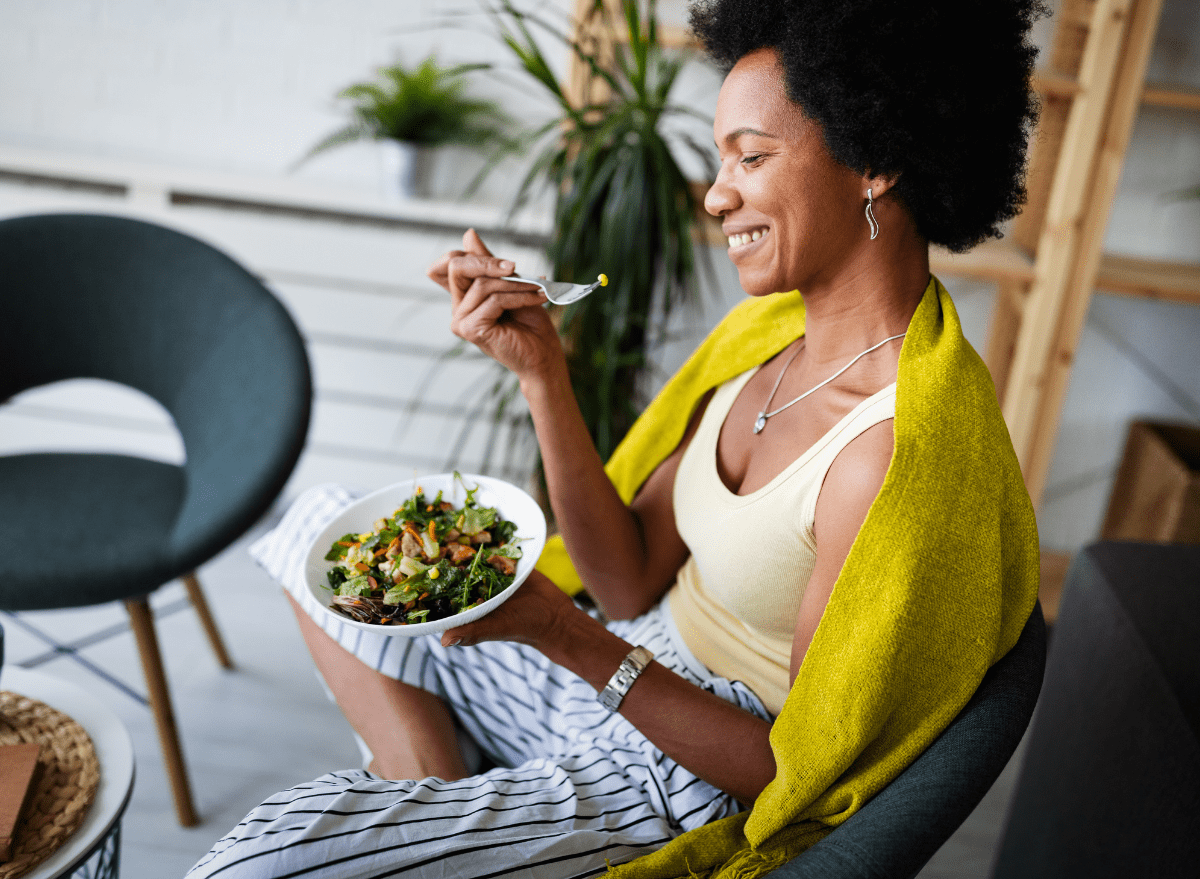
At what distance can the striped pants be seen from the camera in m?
0.79

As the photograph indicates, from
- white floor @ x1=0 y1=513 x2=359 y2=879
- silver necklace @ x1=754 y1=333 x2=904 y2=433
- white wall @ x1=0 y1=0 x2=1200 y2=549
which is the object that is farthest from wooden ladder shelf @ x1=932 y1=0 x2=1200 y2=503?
white floor @ x1=0 y1=513 x2=359 y2=879

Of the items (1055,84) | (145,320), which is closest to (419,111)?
(145,320)

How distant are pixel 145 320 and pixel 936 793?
164 cm

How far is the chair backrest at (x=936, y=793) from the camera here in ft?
2.33

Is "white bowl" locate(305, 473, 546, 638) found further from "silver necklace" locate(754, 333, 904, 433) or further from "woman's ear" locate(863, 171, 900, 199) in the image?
"woman's ear" locate(863, 171, 900, 199)

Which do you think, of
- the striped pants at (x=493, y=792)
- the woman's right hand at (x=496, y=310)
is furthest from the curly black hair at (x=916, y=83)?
the striped pants at (x=493, y=792)

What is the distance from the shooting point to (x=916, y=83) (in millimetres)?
855

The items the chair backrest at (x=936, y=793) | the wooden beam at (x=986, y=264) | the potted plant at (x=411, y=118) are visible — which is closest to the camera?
the chair backrest at (x=936, y=793)

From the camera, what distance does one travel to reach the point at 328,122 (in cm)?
244

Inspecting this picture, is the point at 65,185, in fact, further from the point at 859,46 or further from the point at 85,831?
the point at 859,46

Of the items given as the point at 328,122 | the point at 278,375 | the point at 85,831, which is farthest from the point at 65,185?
the point at 85,831

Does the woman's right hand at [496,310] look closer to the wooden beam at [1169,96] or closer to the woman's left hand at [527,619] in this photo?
the woman's left hand at [527,619]

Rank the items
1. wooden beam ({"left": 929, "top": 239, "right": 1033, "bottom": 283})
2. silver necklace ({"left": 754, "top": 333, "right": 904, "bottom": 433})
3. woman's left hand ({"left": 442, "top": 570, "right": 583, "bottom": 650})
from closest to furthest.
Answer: woman's left hand ({"left": 442, "top": 570, "right": 583, "bottom": 650}) → silver necklace ({"left": 754, "top": 333, "right": 904, "bottom": 433}) → wooden beam ({"left": 929, "top": 239, "right": 1033, "bottom": 283})

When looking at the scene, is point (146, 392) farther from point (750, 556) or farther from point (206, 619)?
point (750, 556)
